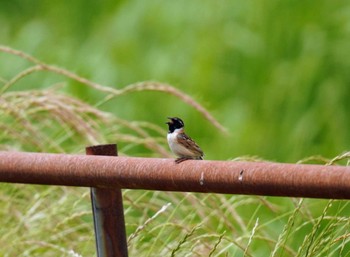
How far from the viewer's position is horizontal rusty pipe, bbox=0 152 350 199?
1.97m

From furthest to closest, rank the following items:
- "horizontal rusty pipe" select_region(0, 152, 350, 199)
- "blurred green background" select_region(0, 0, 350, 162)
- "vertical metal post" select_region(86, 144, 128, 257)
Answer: "blurred green background" select_region(0, 0, 350, 162) < "vertical metal post" select_region(86, 144, 128, 257) < "horizontal rusty pipe" select_region(0, 152, 350, 199)

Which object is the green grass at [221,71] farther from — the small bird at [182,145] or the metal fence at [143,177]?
the metal fence at [143,177]

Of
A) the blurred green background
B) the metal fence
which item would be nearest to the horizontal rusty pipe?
the metal fence

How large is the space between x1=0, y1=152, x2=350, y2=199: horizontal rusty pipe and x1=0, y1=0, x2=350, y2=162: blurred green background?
3333 millimetres

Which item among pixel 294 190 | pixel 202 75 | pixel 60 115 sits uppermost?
pixel 202 75

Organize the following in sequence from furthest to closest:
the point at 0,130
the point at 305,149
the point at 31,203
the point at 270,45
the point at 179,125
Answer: the point at 270,45 → the point at 305,149 → the point at 0,130 → the point at 31,203 → the point at 179,125

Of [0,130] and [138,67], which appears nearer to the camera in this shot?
[0,130]

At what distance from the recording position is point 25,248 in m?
3.58

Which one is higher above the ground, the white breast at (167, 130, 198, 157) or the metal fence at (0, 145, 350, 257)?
the white breast at (167, 130, 198, 157)

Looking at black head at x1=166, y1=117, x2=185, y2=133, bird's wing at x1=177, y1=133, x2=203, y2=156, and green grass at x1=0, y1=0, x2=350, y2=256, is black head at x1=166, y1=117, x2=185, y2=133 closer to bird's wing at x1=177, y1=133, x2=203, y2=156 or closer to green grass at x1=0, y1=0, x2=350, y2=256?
bird's wing at x1=177, y1=133, x2=203, y2=156

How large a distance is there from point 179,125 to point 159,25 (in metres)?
3.80

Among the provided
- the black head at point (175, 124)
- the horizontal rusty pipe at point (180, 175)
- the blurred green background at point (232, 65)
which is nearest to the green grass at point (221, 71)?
the blurred green background at point (232, 65)

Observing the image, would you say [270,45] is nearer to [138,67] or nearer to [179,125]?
[138,67]

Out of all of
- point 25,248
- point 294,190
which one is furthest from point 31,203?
point 294,190
